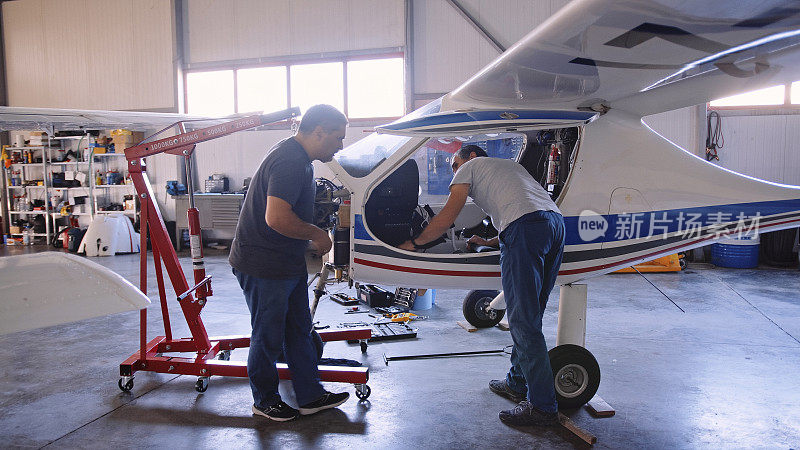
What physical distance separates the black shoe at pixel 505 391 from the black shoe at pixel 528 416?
287mm

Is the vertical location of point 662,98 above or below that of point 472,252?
above

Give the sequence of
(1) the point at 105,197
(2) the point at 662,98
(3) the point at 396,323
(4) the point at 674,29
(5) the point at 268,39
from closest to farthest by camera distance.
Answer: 1. (4) the point at 674,29
2. (2) the point at 662,98
3. (3) the point at 396,323
4. (5) the point at 268,39
5. (1) the point at 105,197

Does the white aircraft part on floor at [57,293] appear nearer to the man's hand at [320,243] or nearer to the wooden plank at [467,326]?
the man's hand at [320,243]

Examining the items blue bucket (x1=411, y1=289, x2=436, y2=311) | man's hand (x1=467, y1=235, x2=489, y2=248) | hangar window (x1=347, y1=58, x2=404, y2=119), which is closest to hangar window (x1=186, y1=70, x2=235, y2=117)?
hangar window (x1=347, y1=58, x2=404, y2=119)

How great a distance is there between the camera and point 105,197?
41.0 ft

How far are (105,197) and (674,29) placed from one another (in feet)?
42.6

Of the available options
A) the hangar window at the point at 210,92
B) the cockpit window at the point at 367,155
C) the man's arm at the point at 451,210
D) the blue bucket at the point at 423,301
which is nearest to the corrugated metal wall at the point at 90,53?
the hangar window at the point at 210,92

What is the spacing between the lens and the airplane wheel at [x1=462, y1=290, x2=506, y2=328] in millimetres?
5109

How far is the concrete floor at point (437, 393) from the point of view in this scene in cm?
301

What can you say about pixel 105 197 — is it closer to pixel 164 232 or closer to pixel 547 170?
pixel 164 232

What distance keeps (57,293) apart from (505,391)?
2.80m

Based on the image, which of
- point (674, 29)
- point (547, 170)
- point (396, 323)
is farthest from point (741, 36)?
point (396, 323)

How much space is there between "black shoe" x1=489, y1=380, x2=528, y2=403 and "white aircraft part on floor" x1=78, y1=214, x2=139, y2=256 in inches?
367

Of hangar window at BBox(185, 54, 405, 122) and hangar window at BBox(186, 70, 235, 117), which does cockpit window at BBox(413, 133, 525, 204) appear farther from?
hangar window at BBox(186, 70, 235, 117)
